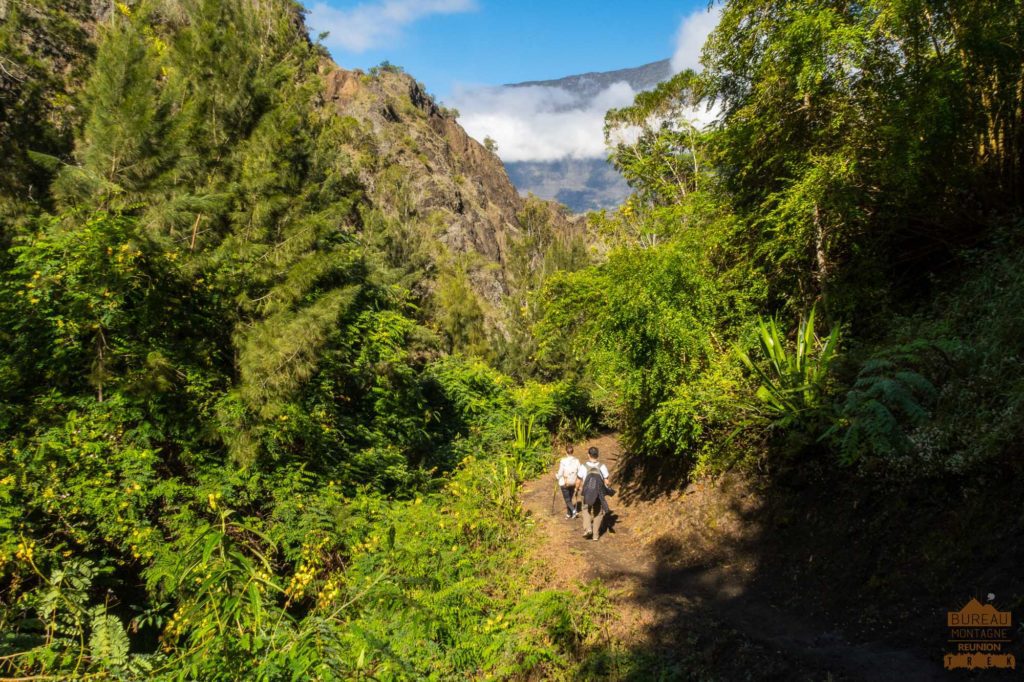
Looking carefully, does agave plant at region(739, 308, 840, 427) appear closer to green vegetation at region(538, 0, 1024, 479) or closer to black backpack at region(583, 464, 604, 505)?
green vegetation at region(538, 0, 1024, 479)

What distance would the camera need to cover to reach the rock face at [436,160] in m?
56.7

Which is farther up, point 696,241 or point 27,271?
point 696,241

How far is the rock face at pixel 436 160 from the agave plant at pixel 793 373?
41.1 metres

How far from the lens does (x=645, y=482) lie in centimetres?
875

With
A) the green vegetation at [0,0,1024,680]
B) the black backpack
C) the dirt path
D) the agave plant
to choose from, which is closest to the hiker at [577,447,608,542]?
the black backpack

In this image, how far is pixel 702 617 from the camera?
461 cm

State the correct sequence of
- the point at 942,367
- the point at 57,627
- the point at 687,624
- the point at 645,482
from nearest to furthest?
the point at 57,627, the point at 687,624, the point at 942,367, the point at 645,482

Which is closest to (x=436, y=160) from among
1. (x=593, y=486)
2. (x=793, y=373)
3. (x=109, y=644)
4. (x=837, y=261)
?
(x=837, y=261)

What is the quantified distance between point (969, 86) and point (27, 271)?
10.2 m

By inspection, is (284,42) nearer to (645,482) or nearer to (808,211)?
(808,211)

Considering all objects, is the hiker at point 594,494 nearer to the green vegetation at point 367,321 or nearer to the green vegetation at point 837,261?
the green vegetation at point 837,261

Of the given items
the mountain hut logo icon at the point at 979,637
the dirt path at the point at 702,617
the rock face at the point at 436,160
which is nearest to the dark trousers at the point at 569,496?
the dirt path at the point at 702,617

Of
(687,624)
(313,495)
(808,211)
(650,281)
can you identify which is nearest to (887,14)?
(808,211)

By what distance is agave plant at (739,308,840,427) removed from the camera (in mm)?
5570
